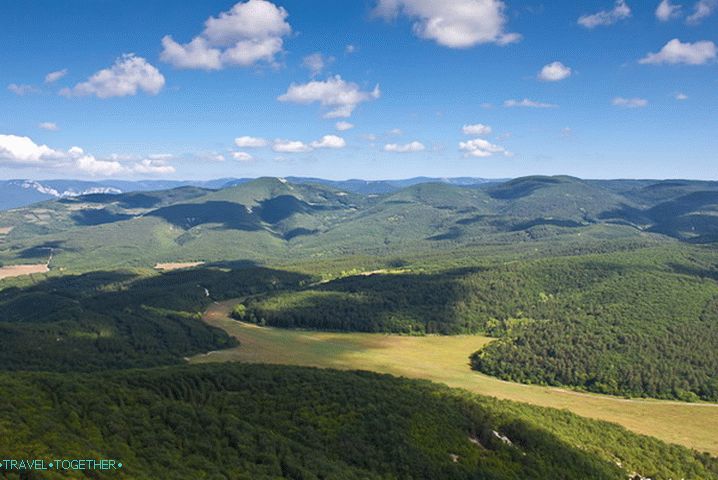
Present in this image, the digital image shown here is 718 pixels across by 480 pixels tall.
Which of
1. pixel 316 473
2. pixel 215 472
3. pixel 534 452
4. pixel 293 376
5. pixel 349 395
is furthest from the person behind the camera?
pixel 293 376

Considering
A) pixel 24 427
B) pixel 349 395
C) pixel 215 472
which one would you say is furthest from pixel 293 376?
pixel 24 427

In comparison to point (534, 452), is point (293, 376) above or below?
above

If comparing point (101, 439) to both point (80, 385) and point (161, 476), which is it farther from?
point (80, 385)

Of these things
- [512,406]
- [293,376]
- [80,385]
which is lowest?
[512,406]

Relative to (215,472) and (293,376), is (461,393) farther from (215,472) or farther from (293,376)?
(215,472)

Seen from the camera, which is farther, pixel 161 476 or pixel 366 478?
pixel 366 478

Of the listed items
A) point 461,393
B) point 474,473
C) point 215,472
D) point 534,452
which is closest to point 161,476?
point 215,472

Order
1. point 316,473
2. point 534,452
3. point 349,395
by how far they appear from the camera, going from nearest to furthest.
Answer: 1. point 316,473
2. point 534,452
3. point 349,395
